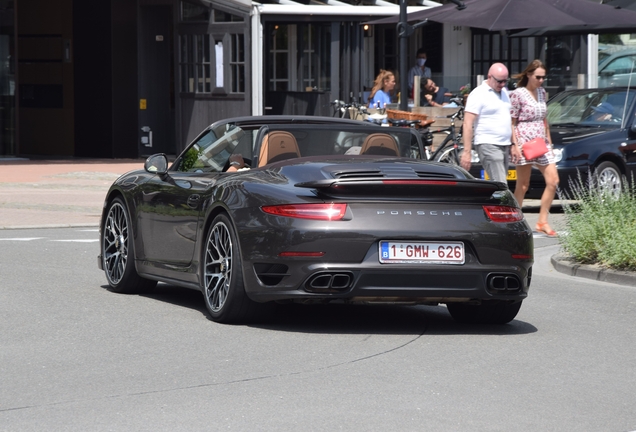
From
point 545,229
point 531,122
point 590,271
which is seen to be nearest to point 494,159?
point 531,122

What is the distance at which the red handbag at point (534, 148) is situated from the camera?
1436 centimetres

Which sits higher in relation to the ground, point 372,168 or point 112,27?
point 112,27

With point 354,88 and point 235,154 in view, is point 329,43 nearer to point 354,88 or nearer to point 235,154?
point 354,88

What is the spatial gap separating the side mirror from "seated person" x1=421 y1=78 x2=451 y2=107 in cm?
1547

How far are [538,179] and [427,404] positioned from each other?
38.5 feet

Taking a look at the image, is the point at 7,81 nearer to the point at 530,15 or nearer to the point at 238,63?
the point at 238,63

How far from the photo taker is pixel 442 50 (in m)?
30.8

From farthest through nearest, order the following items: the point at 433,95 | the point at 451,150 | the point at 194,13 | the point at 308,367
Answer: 1. the point at 194,13
2. the point at 433,95
3. the point at 451,150
4. the point at 308,367

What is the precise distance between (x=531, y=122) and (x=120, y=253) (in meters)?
6.00

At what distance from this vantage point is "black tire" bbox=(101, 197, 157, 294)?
9750 millimetres

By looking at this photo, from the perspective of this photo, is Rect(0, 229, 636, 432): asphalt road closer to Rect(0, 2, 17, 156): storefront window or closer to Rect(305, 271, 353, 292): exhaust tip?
Rect(305, 271, 353, 292): exhaust tip

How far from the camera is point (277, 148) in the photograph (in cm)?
883

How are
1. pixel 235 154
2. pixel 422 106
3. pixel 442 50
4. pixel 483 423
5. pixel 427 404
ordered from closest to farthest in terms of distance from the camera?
pixel 483 423 → pixel 427 404 → pixel 235 154 → pixel 422 106 → pixel 442 50

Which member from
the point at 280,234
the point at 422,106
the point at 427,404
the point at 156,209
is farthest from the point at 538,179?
the point at 427,404
